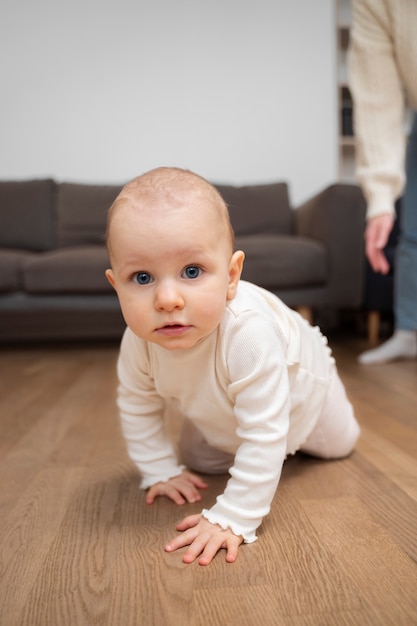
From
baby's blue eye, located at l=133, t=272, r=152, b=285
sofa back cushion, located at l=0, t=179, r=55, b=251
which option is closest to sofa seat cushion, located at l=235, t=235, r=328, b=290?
sofa back cushion, located at l=0, t=179, r=55, b=251

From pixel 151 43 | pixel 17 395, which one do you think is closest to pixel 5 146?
pixel 151 43

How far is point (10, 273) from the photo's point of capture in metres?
2.53

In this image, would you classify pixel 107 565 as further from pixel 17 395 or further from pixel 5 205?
pixel 5 205

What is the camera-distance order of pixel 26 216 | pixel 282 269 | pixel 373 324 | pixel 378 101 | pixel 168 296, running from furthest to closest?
1. pixel 26 216
2. pixel 373 324
3. pixel 282 269
4. pixel 378 101
5. pixel 168 296

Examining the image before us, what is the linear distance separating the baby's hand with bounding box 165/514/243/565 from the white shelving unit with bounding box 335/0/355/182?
3481mm

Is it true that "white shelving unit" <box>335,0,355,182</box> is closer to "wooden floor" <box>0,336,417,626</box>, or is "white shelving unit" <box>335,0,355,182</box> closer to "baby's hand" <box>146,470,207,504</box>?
"wooden floor" <box>0,336,417,626</box>

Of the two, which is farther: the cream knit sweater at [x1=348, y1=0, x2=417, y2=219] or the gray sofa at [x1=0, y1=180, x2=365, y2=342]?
the gray sofa at [x1=0, y1=180, x2=365, y2=342]

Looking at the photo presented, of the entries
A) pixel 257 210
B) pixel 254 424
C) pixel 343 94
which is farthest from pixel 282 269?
pixel 343 94

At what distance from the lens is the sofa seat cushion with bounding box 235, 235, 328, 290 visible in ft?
8.16

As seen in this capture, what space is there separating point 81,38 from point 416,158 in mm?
2473

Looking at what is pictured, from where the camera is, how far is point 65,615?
1.84 feet

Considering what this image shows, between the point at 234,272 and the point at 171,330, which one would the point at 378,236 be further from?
the point at 171,330

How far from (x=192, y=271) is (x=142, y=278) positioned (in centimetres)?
6

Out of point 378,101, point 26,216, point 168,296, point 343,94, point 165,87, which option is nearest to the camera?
point 168,296
